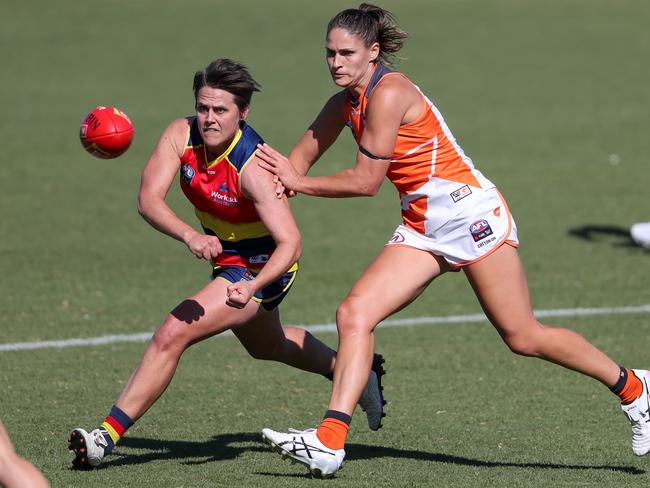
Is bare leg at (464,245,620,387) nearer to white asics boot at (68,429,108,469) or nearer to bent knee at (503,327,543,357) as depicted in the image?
bent knee at (503,327,543,357)

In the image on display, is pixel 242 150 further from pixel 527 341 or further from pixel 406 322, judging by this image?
pixel 406 322

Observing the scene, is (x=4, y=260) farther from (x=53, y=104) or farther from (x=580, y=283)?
(x=53, y=104)

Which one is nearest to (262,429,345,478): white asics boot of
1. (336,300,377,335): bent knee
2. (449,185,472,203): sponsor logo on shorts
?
(336,300,377,335): bent knee

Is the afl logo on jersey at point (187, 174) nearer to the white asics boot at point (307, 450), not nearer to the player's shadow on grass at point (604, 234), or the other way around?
the white asics boot at point (307, 450)

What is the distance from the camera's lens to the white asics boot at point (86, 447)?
6.32 m

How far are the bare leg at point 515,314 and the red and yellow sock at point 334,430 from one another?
100 centimetres

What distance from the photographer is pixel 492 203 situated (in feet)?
21.6

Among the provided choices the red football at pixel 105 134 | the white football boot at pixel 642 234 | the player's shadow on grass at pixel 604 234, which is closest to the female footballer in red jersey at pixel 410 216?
the red football at pixel 105 134

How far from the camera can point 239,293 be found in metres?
6.23

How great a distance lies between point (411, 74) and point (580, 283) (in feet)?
43.0

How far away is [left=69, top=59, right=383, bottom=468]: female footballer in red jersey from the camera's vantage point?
6426 mm

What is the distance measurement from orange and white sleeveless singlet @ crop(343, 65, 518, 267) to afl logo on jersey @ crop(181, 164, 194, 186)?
0.93 meters

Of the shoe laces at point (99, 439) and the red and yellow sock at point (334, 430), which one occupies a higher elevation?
the shoe laces at point (99, 439)

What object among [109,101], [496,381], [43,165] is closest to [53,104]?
[109,101]
